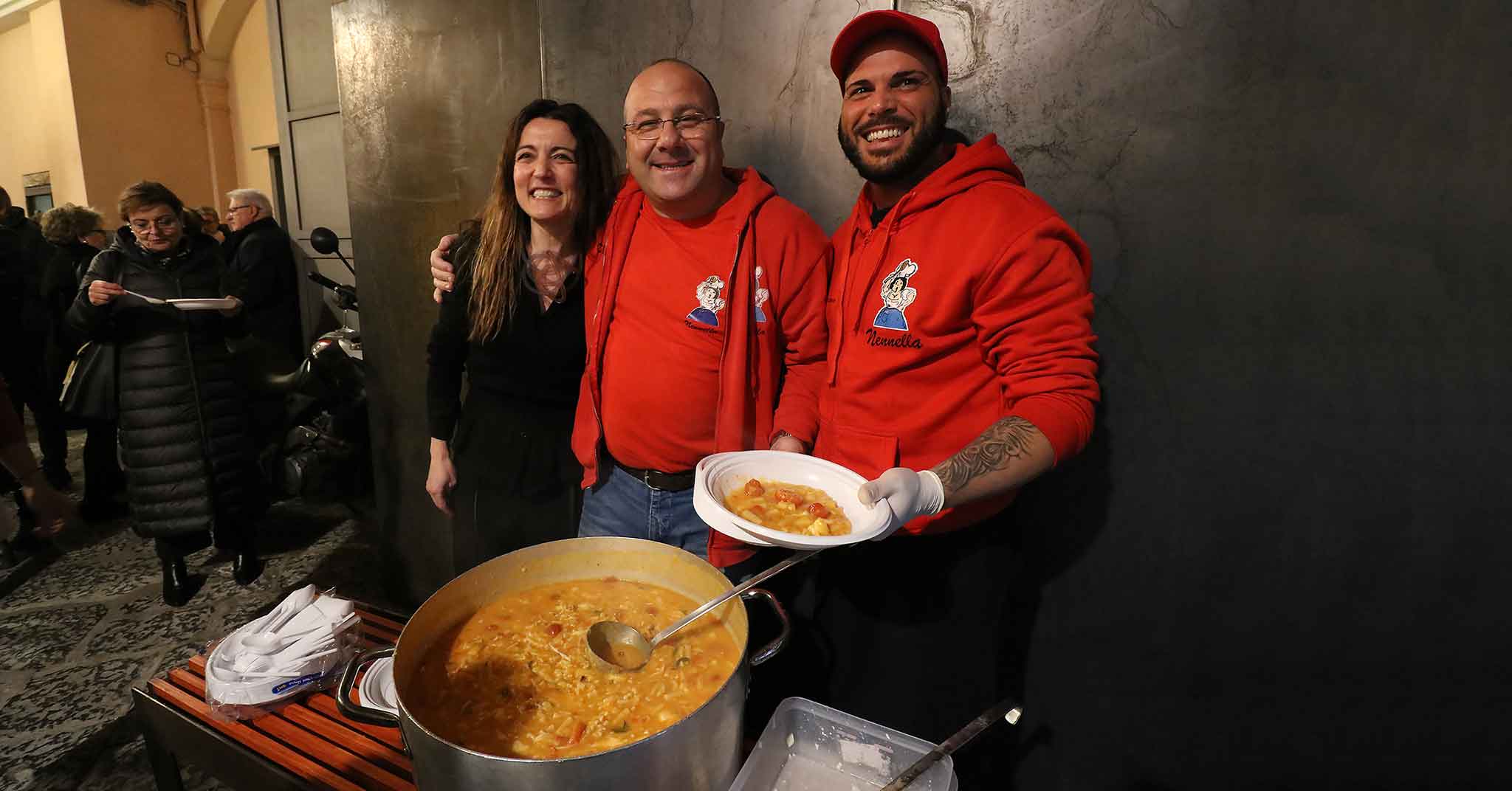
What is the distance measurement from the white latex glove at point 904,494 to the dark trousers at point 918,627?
0.47m

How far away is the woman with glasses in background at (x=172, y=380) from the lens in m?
3.54

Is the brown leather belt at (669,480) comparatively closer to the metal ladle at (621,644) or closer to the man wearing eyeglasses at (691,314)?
the man wearing eyeglasses at (691,314)

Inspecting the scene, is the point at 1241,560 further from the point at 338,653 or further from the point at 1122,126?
the point at 338,653

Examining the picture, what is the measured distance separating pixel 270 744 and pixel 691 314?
148 centimetres

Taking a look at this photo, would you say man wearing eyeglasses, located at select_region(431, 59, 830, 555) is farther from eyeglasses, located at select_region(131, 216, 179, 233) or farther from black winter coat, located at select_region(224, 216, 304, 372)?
black winter coat, located at select_region(224, 216, 304, 372)

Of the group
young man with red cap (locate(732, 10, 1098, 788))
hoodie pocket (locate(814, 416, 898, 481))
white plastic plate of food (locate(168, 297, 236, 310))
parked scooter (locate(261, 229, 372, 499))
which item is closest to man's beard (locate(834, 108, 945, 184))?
young man with red cap (locate(732, 10, 1098, 788))

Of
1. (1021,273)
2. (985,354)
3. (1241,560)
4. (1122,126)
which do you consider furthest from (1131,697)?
(1122,126)

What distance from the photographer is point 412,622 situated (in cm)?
133

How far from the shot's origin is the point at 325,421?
4871 mm

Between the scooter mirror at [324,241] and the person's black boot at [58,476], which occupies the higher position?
the scooter mirror at [324,241]

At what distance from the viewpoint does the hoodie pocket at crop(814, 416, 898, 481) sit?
1717mm

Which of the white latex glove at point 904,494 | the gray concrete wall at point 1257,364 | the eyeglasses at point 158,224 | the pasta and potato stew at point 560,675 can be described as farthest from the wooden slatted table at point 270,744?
the eyeglasses at point 158,224

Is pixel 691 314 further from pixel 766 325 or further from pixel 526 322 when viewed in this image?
pixel 526 322

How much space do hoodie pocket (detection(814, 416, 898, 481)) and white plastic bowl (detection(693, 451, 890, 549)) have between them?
0.42 feet
